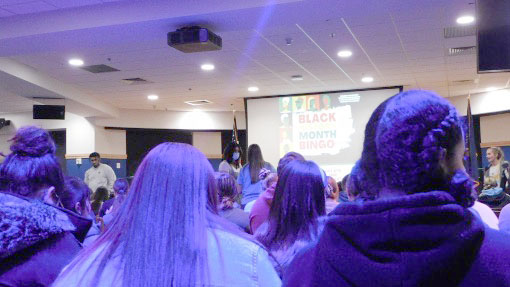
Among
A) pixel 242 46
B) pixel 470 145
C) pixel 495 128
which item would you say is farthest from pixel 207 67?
pixel 495 128

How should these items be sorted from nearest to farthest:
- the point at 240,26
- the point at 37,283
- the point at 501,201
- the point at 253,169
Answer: the point at 37,283, the point at 501,201, the point at 253,169, the point at 240,26

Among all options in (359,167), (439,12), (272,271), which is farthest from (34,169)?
(439,12)

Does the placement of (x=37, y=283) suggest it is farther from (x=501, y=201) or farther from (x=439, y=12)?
(x=439, y=12)

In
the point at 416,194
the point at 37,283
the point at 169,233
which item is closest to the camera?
the point at 416,194

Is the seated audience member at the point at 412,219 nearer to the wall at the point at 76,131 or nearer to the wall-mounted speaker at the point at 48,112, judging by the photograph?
the wall-mounted speaker at the point at 48,112

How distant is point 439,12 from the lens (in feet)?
21.2

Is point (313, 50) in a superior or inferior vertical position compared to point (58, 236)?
superior

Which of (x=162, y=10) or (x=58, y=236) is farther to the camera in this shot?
(x=162, y=10)

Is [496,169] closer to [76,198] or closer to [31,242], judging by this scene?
[76,198]

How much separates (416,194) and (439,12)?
244 inches

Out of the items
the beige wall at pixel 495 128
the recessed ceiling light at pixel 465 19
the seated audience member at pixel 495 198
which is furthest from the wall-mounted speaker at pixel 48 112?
the beige wall at pixel 495 128

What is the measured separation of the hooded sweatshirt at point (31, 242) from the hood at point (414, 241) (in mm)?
965

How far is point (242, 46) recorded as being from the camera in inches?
311

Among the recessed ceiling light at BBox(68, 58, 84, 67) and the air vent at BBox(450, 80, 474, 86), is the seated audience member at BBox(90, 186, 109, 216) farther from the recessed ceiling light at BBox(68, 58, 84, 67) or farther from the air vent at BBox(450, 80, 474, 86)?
the air vent at BBox(450, 80, 474, 86)
